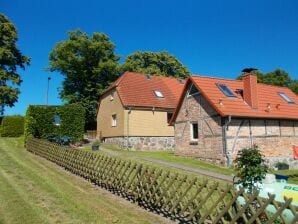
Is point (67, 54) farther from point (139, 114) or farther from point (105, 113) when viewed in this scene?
point (139, 114)

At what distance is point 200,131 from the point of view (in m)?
22.9

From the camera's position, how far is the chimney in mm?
23250

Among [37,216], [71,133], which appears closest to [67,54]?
[71,133]

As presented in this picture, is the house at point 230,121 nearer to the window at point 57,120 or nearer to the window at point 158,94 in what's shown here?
the window at point 158,94

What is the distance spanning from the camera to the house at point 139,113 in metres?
31.2

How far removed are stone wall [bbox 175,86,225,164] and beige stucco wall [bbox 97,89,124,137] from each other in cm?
786

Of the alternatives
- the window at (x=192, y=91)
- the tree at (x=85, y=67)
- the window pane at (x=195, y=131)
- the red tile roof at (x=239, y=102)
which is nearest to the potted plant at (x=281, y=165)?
the red tile roof at (x=239, y=102)

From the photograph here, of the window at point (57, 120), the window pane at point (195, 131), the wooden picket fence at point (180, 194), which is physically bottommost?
the wooden picket fence at point (180, 194)

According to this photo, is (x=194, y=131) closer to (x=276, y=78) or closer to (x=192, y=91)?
(x=192, y=91)

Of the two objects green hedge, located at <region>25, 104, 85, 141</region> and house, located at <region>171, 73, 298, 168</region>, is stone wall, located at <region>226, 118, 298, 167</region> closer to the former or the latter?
house, located at <region>171, 73, 298, 168</region>

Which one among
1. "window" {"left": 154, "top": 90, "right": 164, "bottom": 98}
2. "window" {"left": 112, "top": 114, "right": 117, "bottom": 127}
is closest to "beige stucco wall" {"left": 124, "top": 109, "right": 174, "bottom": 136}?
"window" {"left": 154, "top": 90, "right": 164, "bottom": 98}

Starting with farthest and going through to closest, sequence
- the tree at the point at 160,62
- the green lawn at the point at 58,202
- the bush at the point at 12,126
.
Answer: the tree at the point at 160,62 < the bush at the point at 12,126 < the green lawn at the point at 58,202

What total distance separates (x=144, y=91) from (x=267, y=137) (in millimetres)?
14475

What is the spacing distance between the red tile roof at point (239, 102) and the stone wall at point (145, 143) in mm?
6336
